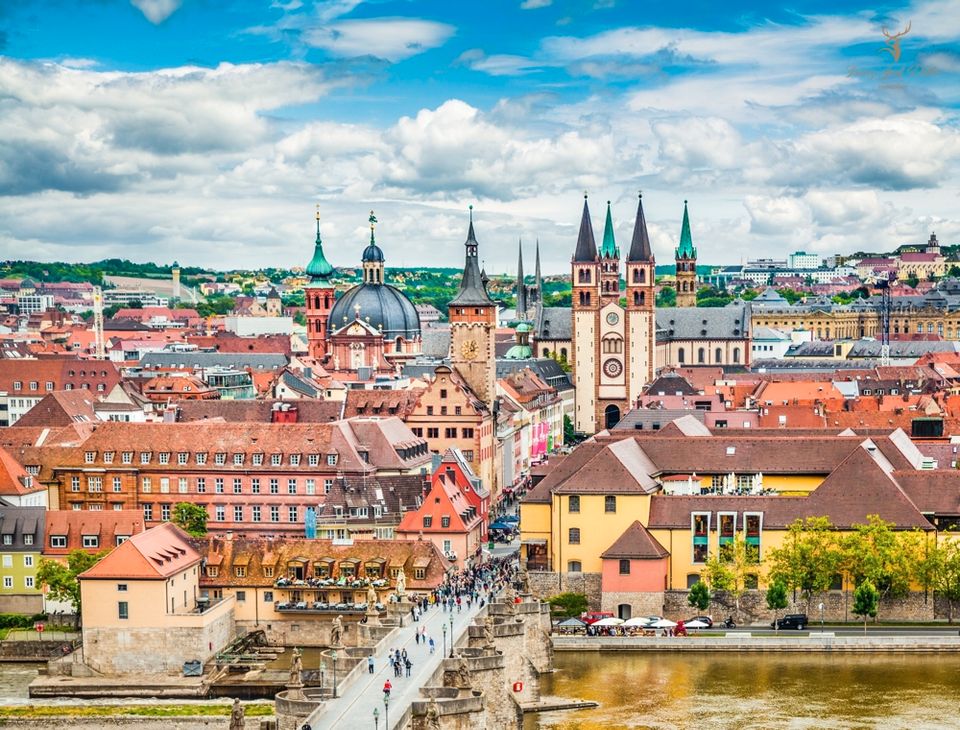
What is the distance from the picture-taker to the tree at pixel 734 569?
75938 millimetres

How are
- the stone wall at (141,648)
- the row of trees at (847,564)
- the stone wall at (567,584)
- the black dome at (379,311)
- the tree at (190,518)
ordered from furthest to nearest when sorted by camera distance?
1. the black dome at (379,311)
2. the tree at (190,518)
3. the stone wall at (567,584)
4. the row of trees at (847,564)
5. the stone wall at (141,648)

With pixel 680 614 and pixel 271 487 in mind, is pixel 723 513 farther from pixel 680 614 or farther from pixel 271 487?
pixel 271 487

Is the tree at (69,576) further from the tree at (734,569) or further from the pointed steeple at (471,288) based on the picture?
the pointed steeple at (471,288)

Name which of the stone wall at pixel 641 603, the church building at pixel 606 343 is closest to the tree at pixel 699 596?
the stone wall at pixel 641 603

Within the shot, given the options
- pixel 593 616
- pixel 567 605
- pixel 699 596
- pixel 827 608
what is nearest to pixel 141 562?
pixel 567 605

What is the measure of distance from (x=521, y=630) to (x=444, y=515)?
18.6 meters

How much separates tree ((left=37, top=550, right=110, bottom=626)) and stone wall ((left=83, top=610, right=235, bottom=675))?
538 centimetres

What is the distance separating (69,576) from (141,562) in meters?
6.72

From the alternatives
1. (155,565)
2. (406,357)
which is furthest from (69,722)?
(406,357)

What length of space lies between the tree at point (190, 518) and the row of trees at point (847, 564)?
1026 inches

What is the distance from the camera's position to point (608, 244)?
180 m

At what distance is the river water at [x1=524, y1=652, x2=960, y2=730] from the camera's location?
61094 millimetres

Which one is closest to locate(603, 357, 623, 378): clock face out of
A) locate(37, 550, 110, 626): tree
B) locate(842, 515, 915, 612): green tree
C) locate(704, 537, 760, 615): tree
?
locate(704, 537, 760, 615): tree

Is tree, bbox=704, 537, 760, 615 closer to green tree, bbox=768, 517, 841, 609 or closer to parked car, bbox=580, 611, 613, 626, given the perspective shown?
green tree, bbox=768, 517, 841, 609
